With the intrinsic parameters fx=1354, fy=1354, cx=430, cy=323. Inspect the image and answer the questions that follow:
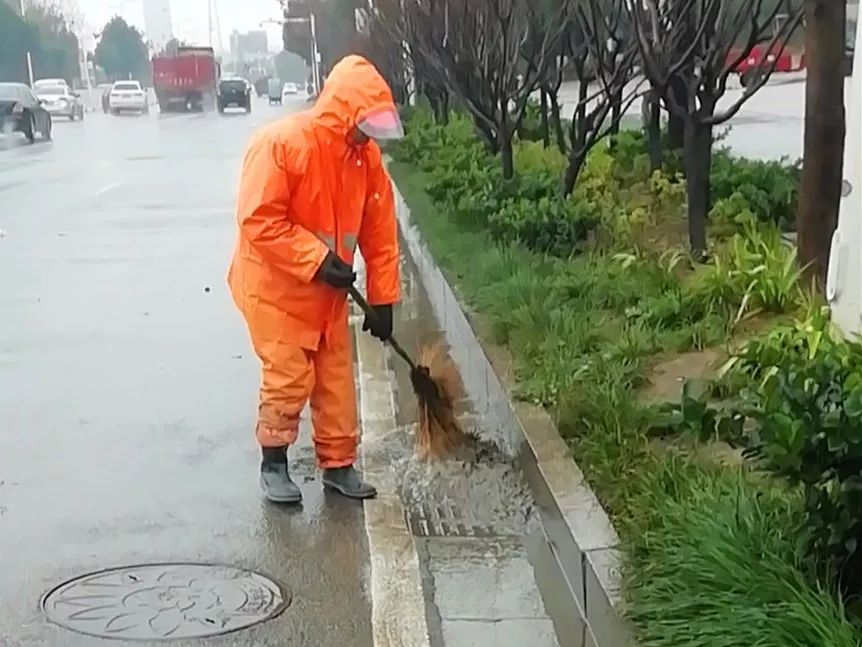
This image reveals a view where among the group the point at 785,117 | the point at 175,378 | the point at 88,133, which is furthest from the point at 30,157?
the point at 175,378

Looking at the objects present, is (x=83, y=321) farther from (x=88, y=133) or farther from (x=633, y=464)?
(x=88, y=133)

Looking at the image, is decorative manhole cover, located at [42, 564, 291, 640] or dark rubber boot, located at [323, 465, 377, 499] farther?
dark rubber boot, located at [323, 465, 377, 499]

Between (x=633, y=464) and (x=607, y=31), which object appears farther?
(x=607, y=31)

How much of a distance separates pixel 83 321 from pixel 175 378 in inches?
77.4

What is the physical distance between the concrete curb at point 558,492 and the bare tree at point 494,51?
4.86m

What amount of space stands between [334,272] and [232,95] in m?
59.7

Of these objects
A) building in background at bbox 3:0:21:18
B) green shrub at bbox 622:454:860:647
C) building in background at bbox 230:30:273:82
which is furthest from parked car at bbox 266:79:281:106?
green shrub at bbox 622:454:860:647

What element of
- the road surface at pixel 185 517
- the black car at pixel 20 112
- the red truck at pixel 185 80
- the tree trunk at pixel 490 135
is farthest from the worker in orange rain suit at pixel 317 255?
the red truck at pixel 185 80

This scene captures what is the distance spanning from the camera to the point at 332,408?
5.43 metres

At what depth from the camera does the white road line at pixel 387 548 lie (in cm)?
422

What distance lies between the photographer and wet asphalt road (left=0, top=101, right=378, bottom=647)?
181 inches

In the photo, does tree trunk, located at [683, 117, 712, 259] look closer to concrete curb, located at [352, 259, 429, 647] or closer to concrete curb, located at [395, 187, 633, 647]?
concrete curb, located at [395, 187, 633, 647]

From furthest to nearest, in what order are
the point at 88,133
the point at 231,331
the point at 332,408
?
the point at 88,133
the point at 231,331
the point at 332,408

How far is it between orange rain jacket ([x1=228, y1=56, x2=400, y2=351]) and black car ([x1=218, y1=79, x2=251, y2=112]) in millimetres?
59167
